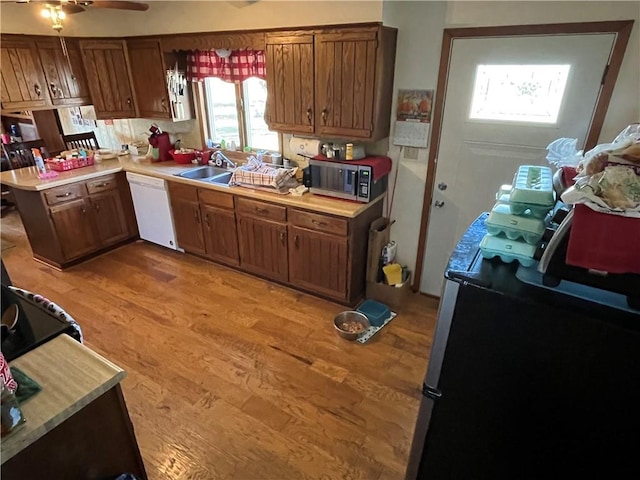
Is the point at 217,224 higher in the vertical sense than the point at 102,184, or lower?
lower

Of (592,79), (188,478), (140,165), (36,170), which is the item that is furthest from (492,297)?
(36,170)

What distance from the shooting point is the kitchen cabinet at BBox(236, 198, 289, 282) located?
317 centimetres

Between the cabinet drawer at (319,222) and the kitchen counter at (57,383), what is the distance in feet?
6.33

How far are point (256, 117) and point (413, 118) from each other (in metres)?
1.63

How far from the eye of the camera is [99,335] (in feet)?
9.30

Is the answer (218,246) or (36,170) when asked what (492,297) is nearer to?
(218,246)

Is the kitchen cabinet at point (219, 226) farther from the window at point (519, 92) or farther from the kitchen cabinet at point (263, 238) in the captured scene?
the window at point (519, 92)

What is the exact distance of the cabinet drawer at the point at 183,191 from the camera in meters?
3.56

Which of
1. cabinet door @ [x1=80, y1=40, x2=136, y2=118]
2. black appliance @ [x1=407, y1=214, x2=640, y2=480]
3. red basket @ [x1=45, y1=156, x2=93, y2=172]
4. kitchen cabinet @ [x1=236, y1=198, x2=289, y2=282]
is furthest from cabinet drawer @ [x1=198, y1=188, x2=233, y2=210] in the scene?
black appliance @ [x1=407, y1=214, x2=640, y2=480]

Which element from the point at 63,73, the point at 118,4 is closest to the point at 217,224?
the point at 118,4

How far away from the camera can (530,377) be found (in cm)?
97

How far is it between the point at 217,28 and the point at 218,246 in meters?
1.94

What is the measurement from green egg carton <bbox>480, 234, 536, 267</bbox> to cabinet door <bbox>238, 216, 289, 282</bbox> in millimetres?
2242

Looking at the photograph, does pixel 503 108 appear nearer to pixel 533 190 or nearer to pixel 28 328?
pixel 533 190
